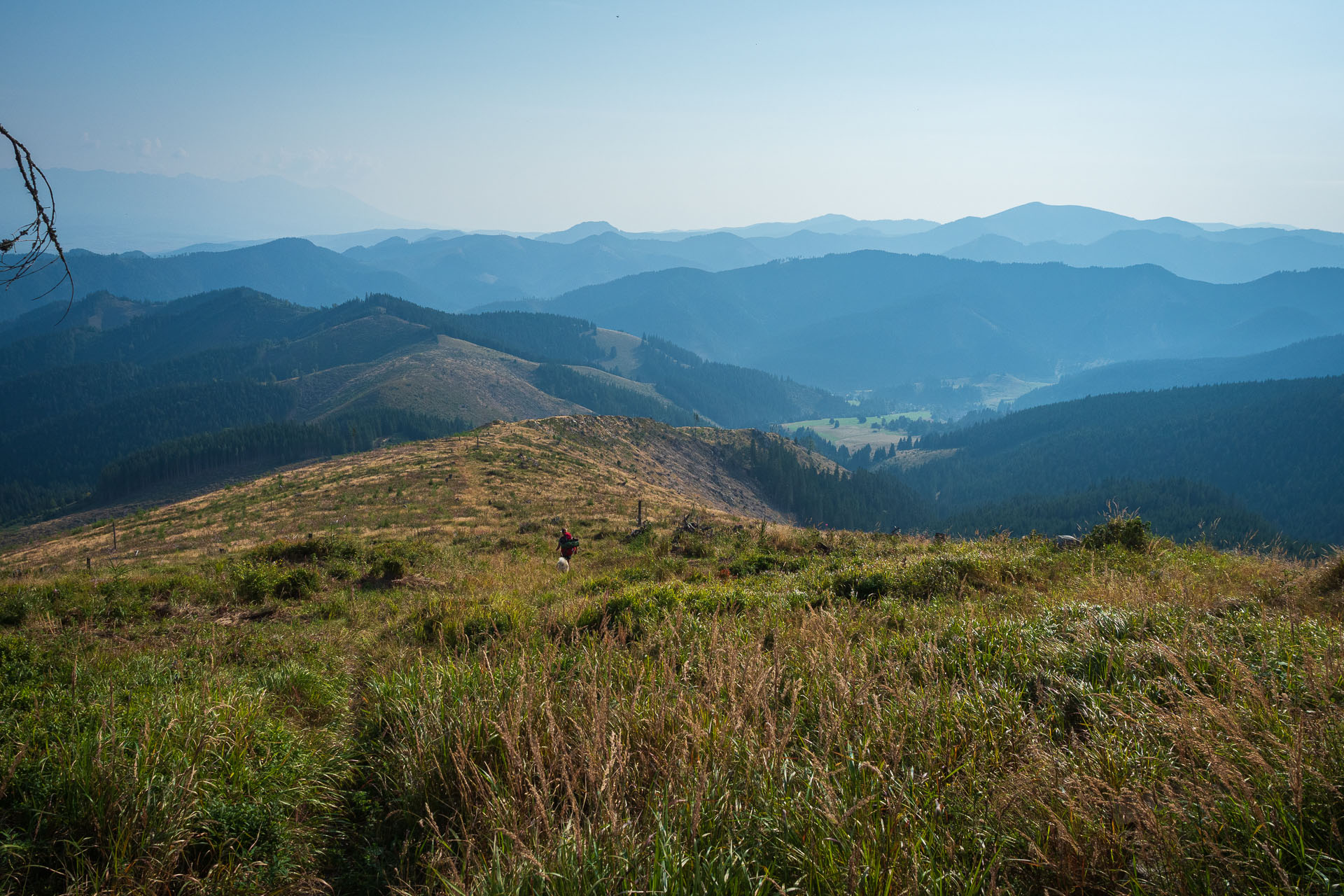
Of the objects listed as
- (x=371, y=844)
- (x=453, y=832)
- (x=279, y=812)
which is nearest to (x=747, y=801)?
(x=453, y=832)

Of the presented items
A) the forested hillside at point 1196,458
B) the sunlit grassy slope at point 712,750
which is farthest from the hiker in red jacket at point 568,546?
the forested hillside at point 1196,458

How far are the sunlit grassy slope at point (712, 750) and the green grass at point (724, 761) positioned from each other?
0.03 meters

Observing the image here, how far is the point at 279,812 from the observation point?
3.86m

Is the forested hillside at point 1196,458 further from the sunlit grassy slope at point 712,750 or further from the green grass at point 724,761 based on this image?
the green grass at point 724,761

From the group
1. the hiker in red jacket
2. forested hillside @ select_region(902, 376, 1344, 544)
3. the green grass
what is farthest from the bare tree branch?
forested hillside @ select_region(902, 376, 1344, 544)

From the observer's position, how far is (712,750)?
3777mm

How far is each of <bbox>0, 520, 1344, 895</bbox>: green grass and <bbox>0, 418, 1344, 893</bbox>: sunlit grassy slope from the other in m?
0.03

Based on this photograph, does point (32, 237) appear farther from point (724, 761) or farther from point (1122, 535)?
point (1122, 535)

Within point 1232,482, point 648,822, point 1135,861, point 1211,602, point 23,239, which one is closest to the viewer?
point 1135,861

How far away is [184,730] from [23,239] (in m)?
4.21

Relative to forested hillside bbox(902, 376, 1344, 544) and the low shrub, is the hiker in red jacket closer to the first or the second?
the low shrub

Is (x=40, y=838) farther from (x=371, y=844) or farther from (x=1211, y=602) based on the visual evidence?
(x=1211, y=602)

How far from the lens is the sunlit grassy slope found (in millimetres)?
2854

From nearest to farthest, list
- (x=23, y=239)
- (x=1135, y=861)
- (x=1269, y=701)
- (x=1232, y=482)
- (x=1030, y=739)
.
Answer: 1. (x=1135, y=861)
2. (x=1030, y=739)
3. (x=1269, y=701)
4. (x=23, y=239)
5. (x=1232, y=482)
